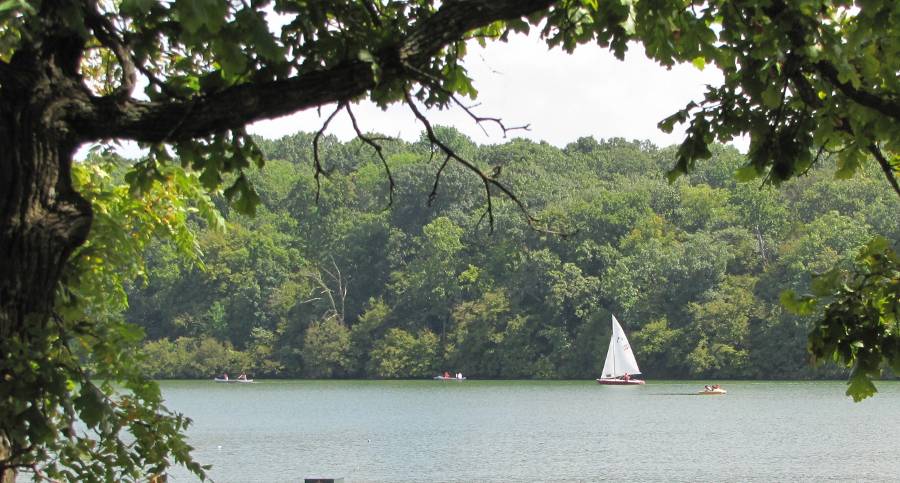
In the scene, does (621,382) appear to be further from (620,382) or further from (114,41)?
(114,41)

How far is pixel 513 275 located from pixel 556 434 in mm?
37085

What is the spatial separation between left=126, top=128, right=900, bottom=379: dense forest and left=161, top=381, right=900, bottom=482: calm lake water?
20.1 feet

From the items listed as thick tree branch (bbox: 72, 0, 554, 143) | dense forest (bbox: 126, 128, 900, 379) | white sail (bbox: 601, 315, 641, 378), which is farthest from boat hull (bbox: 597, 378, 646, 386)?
thick tree branch (bbox: 72, 0, 554, 143)

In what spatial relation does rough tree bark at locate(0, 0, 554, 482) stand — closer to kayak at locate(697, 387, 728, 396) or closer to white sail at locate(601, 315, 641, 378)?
kayak at locate(697, 387, 728, 396)

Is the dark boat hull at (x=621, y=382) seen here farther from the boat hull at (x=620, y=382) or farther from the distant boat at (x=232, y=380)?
the distant boat at (x=232, y=380)

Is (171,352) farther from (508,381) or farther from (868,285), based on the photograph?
(868,285)

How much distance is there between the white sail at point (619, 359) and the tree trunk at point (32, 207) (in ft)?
182

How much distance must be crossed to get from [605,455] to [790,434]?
6.84 m

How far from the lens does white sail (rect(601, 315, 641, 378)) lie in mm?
59250

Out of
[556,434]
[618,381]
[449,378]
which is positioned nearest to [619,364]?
[618,381]

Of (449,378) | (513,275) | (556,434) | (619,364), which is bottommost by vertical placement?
(556,434)

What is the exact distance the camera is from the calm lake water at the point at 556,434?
26.5 metres

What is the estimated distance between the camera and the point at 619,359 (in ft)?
197

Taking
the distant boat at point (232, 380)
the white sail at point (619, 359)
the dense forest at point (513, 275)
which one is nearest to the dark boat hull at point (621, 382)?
the white sail at point (619, 359)
